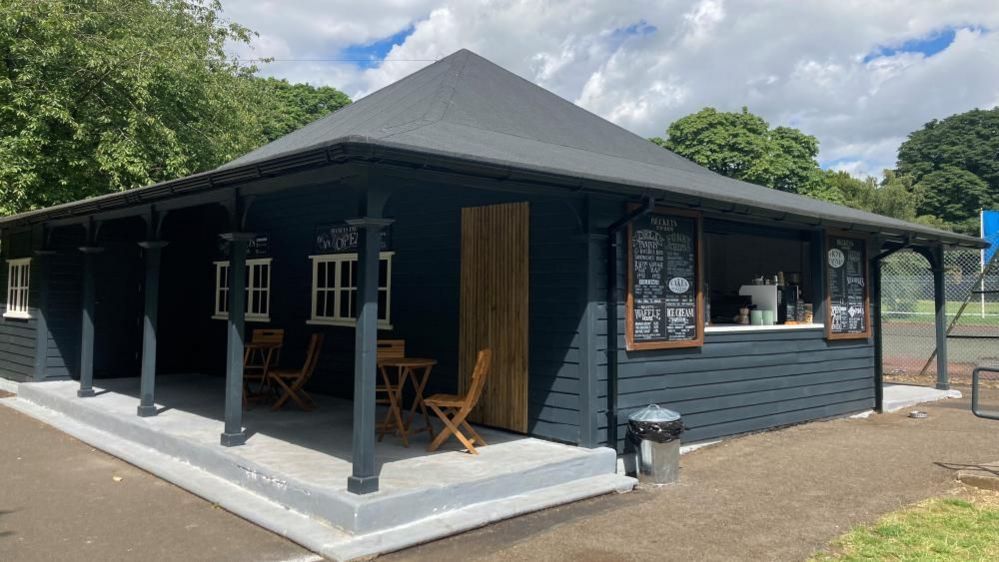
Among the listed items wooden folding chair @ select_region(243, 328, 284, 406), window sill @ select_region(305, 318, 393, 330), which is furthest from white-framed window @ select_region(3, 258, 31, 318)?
window sill @ select_region(305, 318, 393, 330)

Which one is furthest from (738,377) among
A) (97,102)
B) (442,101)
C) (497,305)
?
(97,102)

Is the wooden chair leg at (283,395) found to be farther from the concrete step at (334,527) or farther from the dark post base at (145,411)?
the concrete step at (334,527)

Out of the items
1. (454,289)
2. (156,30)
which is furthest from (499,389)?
(156,30)

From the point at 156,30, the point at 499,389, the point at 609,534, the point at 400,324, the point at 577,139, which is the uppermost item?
the point at 156,30

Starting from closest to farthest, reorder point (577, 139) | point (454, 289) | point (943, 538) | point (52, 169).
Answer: point (943, 538) → point (454, 289) → point (577, 139) → point (52, 169)

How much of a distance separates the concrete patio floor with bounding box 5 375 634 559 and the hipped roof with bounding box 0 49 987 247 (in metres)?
2.11

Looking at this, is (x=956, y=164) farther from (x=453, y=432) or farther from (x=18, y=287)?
(x=18, y=287)

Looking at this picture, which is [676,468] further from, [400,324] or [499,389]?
[400,324]

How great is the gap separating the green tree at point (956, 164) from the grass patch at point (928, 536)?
4879 centimetres

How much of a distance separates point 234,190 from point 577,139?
3.79 metres

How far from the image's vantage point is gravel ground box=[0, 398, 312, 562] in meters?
4.04

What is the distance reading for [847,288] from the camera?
8.66m

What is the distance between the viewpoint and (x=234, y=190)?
5.85 m

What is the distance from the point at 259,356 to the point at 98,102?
6.51 meters
